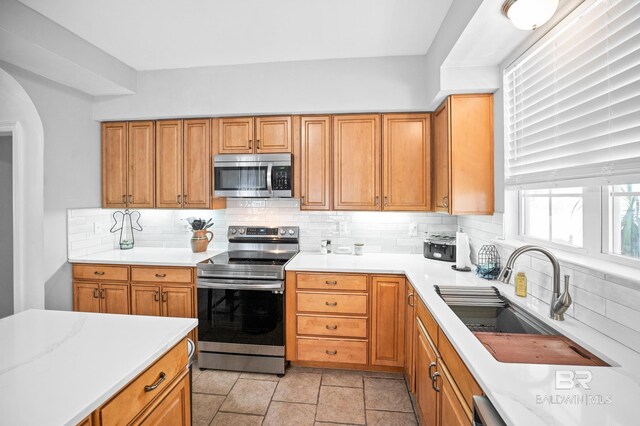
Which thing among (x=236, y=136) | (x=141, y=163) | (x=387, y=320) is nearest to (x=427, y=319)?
(x=387, y=320)

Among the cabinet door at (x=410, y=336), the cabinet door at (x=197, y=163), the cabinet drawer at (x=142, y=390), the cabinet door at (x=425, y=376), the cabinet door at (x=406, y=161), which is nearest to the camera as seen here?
the cabinet drawer at (x=142, y=390)

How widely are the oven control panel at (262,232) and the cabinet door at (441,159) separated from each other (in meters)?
1.40

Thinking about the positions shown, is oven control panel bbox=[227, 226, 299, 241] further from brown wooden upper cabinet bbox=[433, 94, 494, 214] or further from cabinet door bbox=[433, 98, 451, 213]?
brown wooden upper cabinet bbox=[433, 94, 494, 214]

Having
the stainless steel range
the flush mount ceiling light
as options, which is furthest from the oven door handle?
the flush mount ceiling light

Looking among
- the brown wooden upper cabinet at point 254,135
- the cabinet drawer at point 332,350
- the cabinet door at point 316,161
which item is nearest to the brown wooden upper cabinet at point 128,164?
the brown wooden upper cabinet at point 254,135

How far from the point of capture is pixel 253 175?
292 centimetres

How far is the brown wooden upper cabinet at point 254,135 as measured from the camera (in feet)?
9.58

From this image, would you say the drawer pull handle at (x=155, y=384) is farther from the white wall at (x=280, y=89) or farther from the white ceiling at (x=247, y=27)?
the white wall at (x=280, y=89)

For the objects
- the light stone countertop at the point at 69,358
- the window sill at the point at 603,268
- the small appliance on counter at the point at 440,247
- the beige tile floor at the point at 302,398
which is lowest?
the beige tile floor at the point at 302,398

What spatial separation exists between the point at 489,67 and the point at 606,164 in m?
1.30

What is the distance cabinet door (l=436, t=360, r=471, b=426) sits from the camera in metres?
1.16

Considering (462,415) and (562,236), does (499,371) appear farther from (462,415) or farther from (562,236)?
(562,236)

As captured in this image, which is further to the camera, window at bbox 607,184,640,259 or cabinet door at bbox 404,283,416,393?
cabinet door at bbox 404,283,416,393

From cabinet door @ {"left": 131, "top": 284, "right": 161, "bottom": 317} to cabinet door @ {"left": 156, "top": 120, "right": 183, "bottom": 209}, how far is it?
81 cm
